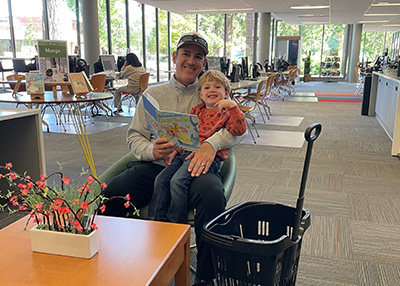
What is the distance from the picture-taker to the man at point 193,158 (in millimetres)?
1700

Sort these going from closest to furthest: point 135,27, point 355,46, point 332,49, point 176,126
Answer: point 176,126 < point 135,27 < point 355,46 < point 332,49

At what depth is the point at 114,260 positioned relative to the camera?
47.8 inches

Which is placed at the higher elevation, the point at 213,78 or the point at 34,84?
Answer: the point at 213,78

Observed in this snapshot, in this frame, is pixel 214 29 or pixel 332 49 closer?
pixel 214 29

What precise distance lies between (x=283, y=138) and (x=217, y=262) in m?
4.08

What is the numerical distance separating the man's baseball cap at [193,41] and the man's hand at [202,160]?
543 mm

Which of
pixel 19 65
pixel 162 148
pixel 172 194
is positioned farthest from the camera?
pixel 19 65

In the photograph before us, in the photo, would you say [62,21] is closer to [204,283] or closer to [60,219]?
[204,283]

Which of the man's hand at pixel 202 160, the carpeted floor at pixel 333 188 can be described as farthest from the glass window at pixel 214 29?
the man's hand at pixel 202 160

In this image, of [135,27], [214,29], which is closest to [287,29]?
[214,29]

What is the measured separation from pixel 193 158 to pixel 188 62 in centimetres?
55

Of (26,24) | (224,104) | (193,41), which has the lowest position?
(224,104)

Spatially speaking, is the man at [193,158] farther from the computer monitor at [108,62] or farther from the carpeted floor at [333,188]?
the computer monitor at [108,62]

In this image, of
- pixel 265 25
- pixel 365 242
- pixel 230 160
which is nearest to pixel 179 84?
pixel 230 160
